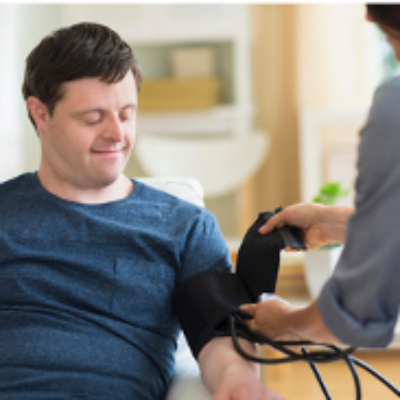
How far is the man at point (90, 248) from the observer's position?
1.31m

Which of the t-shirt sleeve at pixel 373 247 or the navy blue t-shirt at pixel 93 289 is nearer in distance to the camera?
the t-shirt sleeve at pixel 373 247

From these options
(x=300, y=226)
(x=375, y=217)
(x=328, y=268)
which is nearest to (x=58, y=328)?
(x=300, y=226)

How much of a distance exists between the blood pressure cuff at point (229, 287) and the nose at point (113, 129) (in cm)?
30

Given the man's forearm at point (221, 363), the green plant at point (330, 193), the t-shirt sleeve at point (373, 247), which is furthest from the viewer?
the green plant at point (330, 193)

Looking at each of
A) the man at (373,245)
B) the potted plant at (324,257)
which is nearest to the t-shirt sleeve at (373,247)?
the man at (373,245)

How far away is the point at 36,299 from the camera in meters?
1.35

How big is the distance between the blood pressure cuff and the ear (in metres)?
0.43

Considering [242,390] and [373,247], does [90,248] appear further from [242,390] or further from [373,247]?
[373,247]

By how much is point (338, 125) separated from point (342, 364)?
4.25 ft

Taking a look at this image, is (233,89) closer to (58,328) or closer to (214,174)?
(214,174)

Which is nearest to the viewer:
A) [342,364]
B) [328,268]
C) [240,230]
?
[328,268]

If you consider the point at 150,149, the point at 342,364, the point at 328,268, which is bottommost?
the point at 342,364

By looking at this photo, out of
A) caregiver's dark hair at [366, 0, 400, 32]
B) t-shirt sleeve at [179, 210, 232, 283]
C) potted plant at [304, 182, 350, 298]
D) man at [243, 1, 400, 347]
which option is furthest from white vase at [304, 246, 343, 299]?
caregiver's dark hair at [366, 0, 400, 32]

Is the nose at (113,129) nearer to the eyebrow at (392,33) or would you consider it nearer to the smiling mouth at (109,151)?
the smiling mouth at (109,151)
